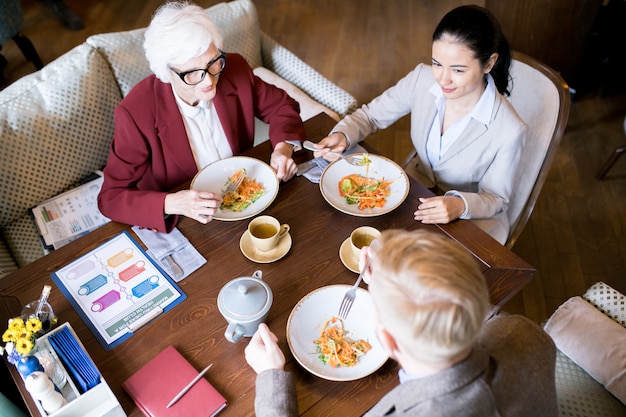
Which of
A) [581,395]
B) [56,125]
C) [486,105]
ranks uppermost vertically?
[486,105]

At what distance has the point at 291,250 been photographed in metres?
1.48

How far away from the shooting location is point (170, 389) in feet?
3.86

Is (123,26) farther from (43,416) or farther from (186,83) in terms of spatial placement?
(43,416)

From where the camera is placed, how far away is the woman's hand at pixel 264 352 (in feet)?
3.82

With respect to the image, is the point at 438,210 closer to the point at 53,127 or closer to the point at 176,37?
the point at 176,37

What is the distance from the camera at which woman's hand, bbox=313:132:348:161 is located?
5.73 ft

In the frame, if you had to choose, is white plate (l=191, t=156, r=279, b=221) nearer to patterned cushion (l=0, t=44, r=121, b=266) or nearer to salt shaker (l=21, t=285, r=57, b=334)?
salt shaker (l=21, t=285, r=57, b=334)

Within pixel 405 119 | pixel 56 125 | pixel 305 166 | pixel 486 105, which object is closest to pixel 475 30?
pixel 486 105

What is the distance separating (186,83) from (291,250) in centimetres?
67

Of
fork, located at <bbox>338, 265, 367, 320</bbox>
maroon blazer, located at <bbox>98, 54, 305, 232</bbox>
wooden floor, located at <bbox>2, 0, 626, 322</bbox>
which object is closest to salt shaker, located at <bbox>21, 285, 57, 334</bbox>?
maroon blazer, located at <bbox>98, 54, 305, 232</bbox>

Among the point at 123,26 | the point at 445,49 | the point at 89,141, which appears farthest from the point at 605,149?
the point at 123,26

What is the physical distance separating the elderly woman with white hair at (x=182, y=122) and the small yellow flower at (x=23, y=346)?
51cm

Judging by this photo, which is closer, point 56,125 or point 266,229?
point 266,229

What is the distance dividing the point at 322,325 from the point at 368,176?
0.60m
